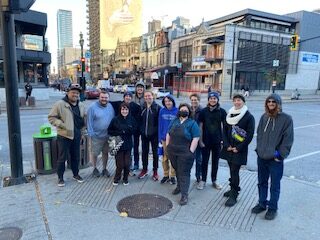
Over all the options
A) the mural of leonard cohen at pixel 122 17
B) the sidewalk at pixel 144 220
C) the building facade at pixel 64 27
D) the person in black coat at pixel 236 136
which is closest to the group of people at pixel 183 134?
the person in black coat at pixel 236 136

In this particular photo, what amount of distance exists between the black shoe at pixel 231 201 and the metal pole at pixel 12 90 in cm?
367

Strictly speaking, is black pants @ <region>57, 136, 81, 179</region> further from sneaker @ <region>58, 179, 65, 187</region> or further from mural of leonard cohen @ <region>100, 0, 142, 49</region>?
mural of leonard cohen @ <region>100, 0, 142, 49</region>

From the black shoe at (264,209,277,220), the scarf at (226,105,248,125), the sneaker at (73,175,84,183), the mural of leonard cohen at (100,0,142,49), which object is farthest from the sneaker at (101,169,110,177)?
the mural of leonard cohen at (100,0,142,49)

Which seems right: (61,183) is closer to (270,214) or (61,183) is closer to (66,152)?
(66,152)

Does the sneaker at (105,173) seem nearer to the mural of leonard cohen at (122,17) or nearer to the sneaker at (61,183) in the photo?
the sneaker at (61,183)

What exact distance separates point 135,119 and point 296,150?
5.33 metres

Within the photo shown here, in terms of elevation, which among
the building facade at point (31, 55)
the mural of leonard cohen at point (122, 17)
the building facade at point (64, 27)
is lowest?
the building facade at point (31, 55)

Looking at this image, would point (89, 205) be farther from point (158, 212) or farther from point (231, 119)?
point (231, 119)

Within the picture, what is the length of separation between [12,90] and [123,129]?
6.63 ft

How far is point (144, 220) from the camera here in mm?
3969

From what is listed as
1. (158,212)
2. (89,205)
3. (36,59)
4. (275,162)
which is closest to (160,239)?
(158,212)

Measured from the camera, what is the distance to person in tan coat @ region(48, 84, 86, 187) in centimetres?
495

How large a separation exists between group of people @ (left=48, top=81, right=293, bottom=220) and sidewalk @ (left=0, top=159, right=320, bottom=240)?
21 centimetres

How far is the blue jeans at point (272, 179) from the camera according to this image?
3.95m
